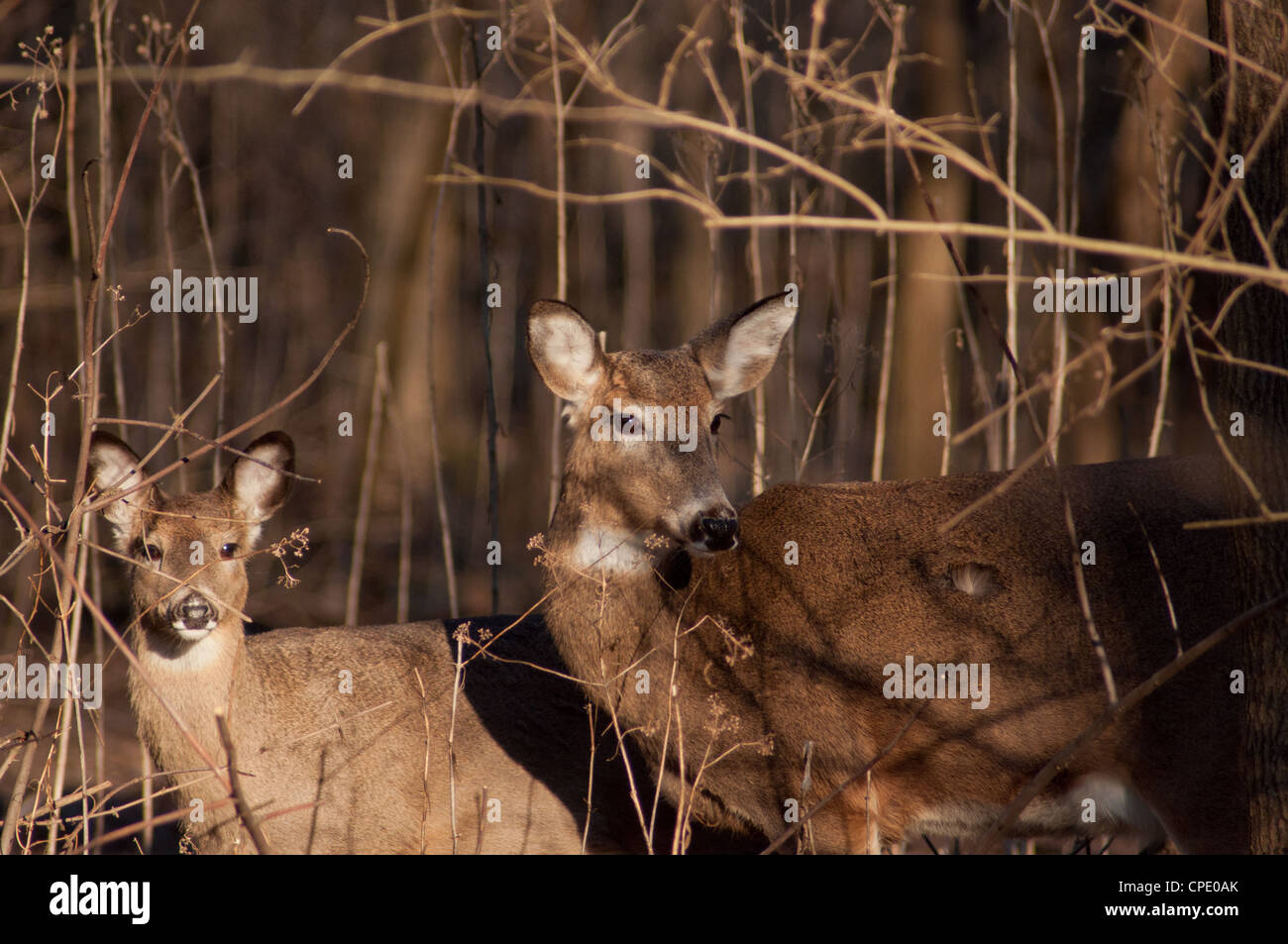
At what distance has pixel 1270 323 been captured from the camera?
3.38 metres

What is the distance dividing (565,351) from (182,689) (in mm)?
1984

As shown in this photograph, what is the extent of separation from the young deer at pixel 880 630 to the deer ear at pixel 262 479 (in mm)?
1336

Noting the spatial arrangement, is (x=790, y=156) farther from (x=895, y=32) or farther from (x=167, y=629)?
(x=167, y=629)

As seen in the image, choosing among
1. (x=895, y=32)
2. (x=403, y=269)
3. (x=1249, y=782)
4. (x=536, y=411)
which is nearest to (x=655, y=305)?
(x=536, y=411)

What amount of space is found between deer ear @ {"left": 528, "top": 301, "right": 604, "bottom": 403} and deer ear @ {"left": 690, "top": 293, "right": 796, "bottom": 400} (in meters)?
0.43

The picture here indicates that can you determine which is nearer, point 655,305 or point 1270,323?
point 1270,323

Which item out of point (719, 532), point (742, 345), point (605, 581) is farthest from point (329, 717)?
point (742, 345)

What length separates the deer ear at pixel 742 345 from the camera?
507cm

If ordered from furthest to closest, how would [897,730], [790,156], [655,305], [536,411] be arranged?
[655,305] → [536,411] → [897,730] → [790,156]

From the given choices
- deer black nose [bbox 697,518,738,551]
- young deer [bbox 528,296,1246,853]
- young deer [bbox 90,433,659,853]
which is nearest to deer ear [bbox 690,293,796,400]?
young deer [bbox 528,296,1246,853]

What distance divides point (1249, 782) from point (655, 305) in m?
12.1

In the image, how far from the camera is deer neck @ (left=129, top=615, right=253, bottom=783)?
5.00 meters

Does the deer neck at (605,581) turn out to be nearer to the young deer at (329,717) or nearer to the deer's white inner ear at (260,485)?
the young deer at (329,717)

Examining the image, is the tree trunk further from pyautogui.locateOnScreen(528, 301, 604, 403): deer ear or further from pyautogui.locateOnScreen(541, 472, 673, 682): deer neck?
pyautogui.locateOnScreen(528, 301, 604, 403): deer ear
